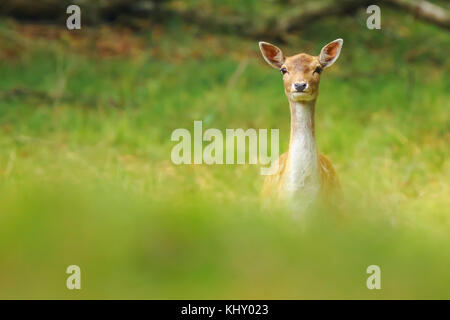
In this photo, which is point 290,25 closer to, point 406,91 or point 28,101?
point 406,91

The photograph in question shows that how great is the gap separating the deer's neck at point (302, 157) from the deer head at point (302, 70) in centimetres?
9

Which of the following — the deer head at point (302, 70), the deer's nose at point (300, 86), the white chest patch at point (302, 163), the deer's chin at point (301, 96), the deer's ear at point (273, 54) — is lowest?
the white chest patch at point (302, 163)

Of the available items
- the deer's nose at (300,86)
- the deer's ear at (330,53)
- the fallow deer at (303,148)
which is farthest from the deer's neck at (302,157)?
the deer's ear at (330,53)

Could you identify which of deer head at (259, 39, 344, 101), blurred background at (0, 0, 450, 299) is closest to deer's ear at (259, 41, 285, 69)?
deer head at (259, 39, 344, 101)

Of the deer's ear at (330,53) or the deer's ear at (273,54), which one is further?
the deer's ear at (273,54)

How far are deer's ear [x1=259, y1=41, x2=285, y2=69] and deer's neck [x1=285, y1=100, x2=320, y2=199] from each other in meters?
0.40

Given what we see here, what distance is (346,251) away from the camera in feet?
9.83

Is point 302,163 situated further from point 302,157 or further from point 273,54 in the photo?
point 273,54

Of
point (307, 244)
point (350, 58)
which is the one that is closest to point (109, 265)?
point (307, 244)

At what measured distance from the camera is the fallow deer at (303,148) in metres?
5.01

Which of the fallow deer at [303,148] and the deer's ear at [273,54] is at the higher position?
the deer's ear at [273,54]

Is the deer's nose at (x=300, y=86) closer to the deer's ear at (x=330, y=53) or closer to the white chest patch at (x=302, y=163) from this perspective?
the white chest patch at (x=302, y=163)

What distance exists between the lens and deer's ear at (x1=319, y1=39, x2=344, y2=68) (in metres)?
5.35

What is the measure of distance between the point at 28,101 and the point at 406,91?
14.3ft
